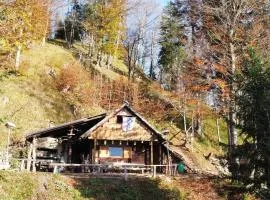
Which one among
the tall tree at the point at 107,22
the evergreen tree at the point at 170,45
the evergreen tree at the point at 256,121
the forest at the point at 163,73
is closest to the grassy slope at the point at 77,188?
the forest at the point at 163,73

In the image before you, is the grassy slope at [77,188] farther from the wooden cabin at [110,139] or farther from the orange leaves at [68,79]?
the orange leaves at [68,79]

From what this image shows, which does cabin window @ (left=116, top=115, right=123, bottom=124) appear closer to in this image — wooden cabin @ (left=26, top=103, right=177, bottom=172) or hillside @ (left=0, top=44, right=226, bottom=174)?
wooden cabin @ (left=26, top=103, right=177, bottom=172)

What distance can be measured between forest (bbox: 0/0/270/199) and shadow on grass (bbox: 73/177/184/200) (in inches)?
180

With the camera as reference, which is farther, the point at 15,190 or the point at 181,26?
the point at 181,26

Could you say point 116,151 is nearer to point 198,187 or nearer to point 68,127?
point 68,127

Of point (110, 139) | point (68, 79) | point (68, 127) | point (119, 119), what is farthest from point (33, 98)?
point (110, 139)

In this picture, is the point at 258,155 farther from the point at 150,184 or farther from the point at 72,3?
the point at 72,3

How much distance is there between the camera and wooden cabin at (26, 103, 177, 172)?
35.9 metres

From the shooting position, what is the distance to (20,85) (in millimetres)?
48531

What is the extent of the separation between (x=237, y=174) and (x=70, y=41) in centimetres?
5225

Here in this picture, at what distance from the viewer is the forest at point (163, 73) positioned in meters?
22.0

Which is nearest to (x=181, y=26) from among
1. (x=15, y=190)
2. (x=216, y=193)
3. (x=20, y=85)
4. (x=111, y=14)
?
(x=111, y=14)

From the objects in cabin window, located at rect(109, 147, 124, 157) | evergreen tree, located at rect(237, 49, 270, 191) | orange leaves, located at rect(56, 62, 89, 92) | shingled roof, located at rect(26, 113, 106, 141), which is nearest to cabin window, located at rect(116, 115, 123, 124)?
shingled roof, located at rect(26, 113, 106, 141)

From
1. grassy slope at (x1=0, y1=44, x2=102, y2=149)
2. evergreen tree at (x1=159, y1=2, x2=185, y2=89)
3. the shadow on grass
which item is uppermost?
evergreen tree at (x1=159, y1=2, x2=185, y2=89)
